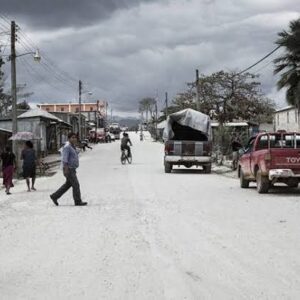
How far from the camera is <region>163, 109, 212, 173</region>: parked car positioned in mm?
31578

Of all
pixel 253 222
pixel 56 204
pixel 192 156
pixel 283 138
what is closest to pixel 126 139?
pixel 192 156

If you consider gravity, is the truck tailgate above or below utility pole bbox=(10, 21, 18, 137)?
below

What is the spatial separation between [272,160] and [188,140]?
15.7 m

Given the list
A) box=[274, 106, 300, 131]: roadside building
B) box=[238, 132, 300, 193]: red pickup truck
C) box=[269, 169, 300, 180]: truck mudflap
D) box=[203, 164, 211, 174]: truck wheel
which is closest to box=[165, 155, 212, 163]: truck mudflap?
box=[203, 164, 211, 174]: truck wheel

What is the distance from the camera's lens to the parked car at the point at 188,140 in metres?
31.6

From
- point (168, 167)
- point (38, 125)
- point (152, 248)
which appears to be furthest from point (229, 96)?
point (152, 248)

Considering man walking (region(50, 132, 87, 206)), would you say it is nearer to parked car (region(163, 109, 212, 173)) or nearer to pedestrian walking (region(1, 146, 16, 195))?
pedestrian walking (region(1, 146, 16, 195))

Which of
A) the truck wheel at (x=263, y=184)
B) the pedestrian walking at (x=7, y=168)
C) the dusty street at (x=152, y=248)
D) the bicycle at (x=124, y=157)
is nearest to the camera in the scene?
the dusty street at (x=152, y=248)

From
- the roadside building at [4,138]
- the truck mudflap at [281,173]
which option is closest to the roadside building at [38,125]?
the roadside building at [4,138]

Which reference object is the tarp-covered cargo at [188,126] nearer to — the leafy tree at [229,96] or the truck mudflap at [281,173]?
the truck mudflap at [281,173]

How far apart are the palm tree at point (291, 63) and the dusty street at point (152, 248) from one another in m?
17.3

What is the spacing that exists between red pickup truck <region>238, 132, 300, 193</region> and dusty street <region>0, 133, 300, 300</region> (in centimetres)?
115

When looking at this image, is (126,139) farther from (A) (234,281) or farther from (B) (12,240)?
(A) (234,281)

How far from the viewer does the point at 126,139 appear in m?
39.2
